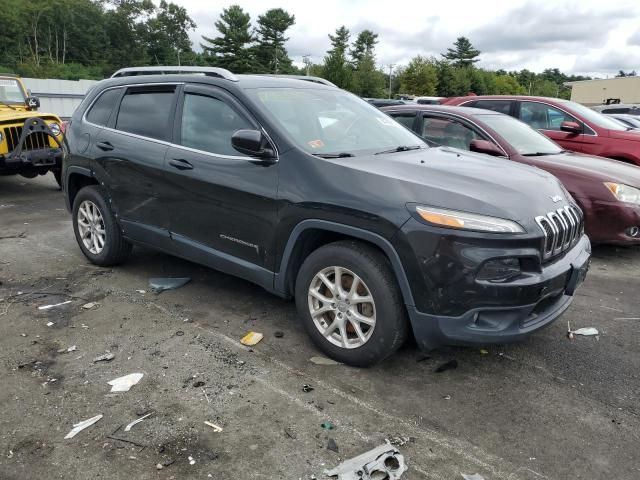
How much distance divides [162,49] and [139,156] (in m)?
103

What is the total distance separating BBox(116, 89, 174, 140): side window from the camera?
172 inches

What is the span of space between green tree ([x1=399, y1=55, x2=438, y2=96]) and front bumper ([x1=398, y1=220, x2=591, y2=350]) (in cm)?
7663

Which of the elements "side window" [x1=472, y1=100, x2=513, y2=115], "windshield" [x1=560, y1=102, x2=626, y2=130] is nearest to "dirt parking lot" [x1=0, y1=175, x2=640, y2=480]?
"windshield" [x1=560, y1=102, x2=626, y2=130]

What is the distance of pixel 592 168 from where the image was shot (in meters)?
5.85

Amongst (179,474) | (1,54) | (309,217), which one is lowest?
(179,474)

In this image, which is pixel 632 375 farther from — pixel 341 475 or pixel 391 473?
pixel 341 475

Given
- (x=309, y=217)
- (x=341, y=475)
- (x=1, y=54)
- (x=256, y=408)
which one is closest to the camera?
(x=341, y=475)

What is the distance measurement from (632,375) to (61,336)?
12.7 ft

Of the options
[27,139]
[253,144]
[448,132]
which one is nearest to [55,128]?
[27,139]

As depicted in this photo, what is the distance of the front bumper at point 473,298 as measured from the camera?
2.86m

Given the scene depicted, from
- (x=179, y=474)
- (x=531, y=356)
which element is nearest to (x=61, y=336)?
(x=179, y=474)

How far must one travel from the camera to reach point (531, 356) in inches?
143

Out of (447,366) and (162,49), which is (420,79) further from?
(447,366)

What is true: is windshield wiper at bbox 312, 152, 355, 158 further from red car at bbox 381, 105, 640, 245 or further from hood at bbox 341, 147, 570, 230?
red car at bbox 381, 105, 640, 245
